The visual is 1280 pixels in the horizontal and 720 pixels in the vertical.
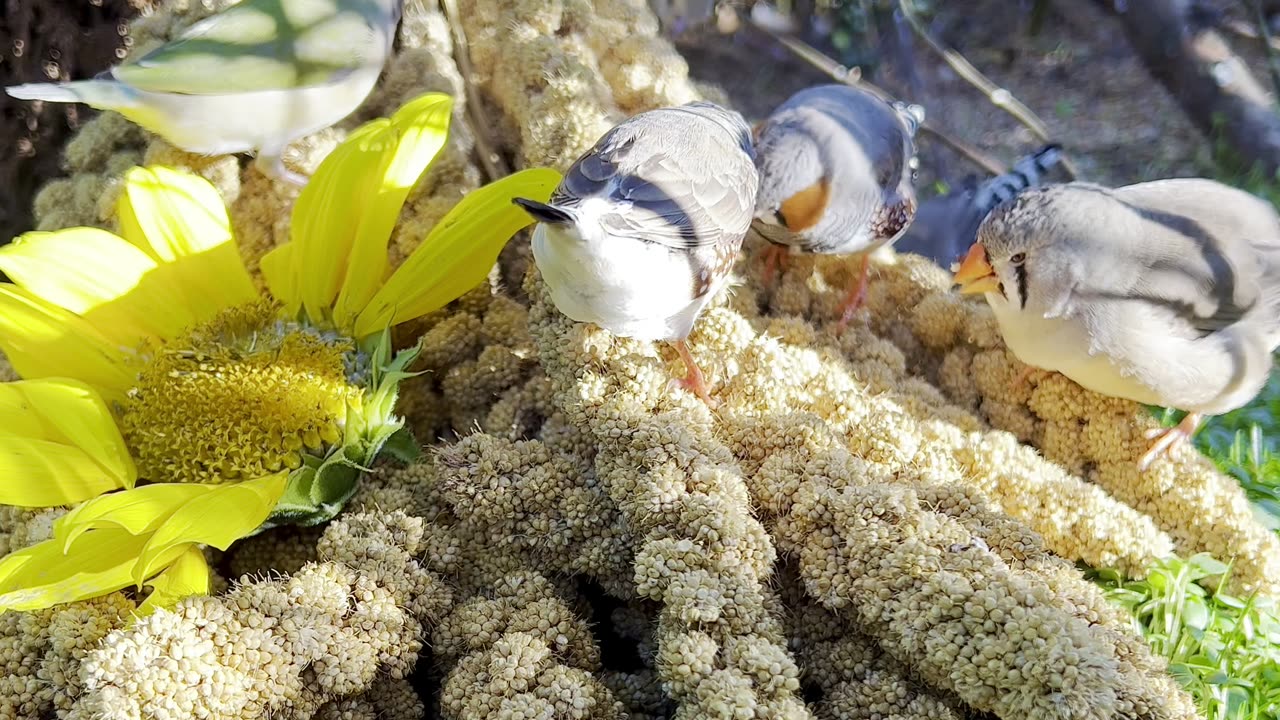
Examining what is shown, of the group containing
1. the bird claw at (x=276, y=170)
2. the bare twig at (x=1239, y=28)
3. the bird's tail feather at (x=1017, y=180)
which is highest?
the bird claw at (x=276, y=170)

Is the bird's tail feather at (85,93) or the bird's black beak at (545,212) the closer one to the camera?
the bird's black beak at (545,212)

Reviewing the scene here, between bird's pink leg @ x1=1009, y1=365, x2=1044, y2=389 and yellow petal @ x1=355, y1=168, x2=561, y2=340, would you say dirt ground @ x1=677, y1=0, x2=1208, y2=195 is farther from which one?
yellow petal @ x1=355, y1=168, x2=561, y2=340

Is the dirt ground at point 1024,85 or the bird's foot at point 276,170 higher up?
the bird's foot at point 276,170

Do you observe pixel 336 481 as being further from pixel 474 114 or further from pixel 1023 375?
pixel 1023 375

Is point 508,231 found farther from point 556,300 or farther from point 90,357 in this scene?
point 90,357

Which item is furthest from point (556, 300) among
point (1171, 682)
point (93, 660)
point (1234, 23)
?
point (1234, 23)

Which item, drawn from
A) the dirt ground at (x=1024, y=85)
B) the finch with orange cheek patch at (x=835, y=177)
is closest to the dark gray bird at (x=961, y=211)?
the finch with orange cheek patch at (x=835, y=177)

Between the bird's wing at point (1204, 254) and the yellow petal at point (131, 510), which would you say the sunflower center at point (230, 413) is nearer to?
the yellow petal at point (131, 510)

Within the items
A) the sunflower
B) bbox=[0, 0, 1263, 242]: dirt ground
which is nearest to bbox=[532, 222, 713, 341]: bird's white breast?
the sunflower
